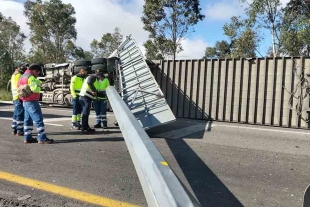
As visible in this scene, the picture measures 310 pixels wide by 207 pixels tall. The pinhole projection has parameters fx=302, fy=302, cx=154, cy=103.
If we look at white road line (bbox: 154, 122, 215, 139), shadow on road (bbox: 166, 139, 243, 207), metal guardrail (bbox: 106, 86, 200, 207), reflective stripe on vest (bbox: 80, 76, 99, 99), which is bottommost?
shadow on road (bbox: 166, 139, 243, 207)

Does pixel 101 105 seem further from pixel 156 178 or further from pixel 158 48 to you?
pixel 158 48

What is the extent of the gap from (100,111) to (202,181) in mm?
4820

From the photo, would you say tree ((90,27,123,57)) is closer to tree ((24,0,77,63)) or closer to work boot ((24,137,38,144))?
tree ((24,0,77,63))

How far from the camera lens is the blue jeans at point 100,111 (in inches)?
314

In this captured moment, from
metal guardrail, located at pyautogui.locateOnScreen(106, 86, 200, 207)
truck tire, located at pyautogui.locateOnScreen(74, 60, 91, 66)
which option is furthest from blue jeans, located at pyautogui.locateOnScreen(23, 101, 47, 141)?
truck tire, located at pyautogui.locateOnScreen(74, 60, 91, 66)

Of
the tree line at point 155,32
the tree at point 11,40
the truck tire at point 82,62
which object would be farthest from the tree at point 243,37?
the tree at point 11,40

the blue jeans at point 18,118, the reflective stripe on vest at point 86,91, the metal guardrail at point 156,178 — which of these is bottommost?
the blue jeans at point 18,118

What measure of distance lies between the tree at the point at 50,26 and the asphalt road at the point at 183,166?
2714 cm

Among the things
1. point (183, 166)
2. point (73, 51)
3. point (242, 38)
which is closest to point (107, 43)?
point (73, 51)

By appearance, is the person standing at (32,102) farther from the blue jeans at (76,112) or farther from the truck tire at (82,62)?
the truck tire at (82,62)

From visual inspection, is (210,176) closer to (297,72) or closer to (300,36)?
(297,72)

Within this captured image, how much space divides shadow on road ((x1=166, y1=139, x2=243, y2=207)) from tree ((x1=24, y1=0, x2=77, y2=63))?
29845 mm

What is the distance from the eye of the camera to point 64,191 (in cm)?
340

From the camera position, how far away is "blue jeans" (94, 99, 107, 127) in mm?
7966
